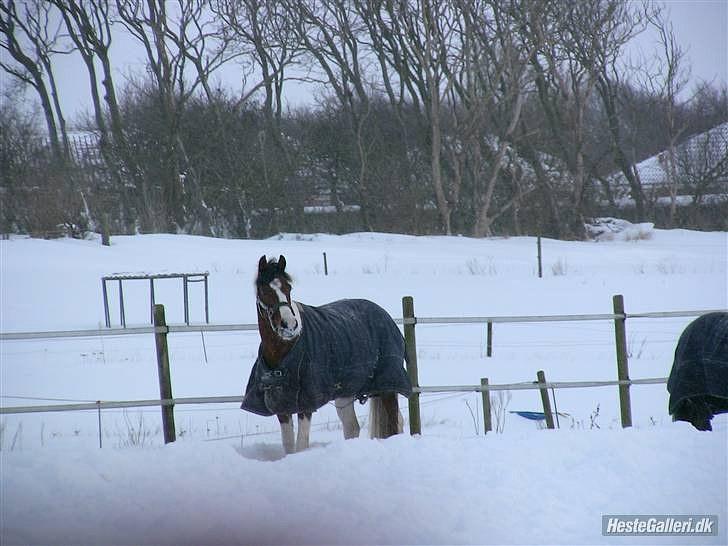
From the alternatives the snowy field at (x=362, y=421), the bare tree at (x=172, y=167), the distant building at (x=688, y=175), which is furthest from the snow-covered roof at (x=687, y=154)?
the bare tree at (x=172, y=167)

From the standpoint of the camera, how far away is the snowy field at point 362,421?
2.87 meters

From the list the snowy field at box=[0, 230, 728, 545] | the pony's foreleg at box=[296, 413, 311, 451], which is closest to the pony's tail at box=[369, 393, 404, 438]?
the snowy field at box=[0, 230, 728, 545]

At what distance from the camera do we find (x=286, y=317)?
14.2ft

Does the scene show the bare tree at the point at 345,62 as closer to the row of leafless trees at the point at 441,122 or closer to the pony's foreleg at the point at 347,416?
the row of leafless trees at the point at 441,122

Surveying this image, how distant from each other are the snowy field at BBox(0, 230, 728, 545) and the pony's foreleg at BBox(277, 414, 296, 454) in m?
0.08

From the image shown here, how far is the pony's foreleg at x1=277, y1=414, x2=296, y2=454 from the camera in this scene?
4.64 metres

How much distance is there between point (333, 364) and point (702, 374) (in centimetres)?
199

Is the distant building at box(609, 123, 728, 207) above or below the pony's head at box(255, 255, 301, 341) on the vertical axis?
above

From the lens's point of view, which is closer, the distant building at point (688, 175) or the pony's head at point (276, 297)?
the pony's head at point (276, 297)

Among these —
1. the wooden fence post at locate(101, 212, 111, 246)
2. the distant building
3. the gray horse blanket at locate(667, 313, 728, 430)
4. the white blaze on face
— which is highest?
the distant building

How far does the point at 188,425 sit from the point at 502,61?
64.7 feet

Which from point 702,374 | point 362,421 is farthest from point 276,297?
point 362,421

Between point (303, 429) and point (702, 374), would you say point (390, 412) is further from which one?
point (702, 374)

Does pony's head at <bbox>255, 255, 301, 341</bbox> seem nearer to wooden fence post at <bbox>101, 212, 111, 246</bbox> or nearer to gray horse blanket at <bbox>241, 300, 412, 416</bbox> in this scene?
gray horse blanket at <bbox>241, 300, 412, 416</bbox>
